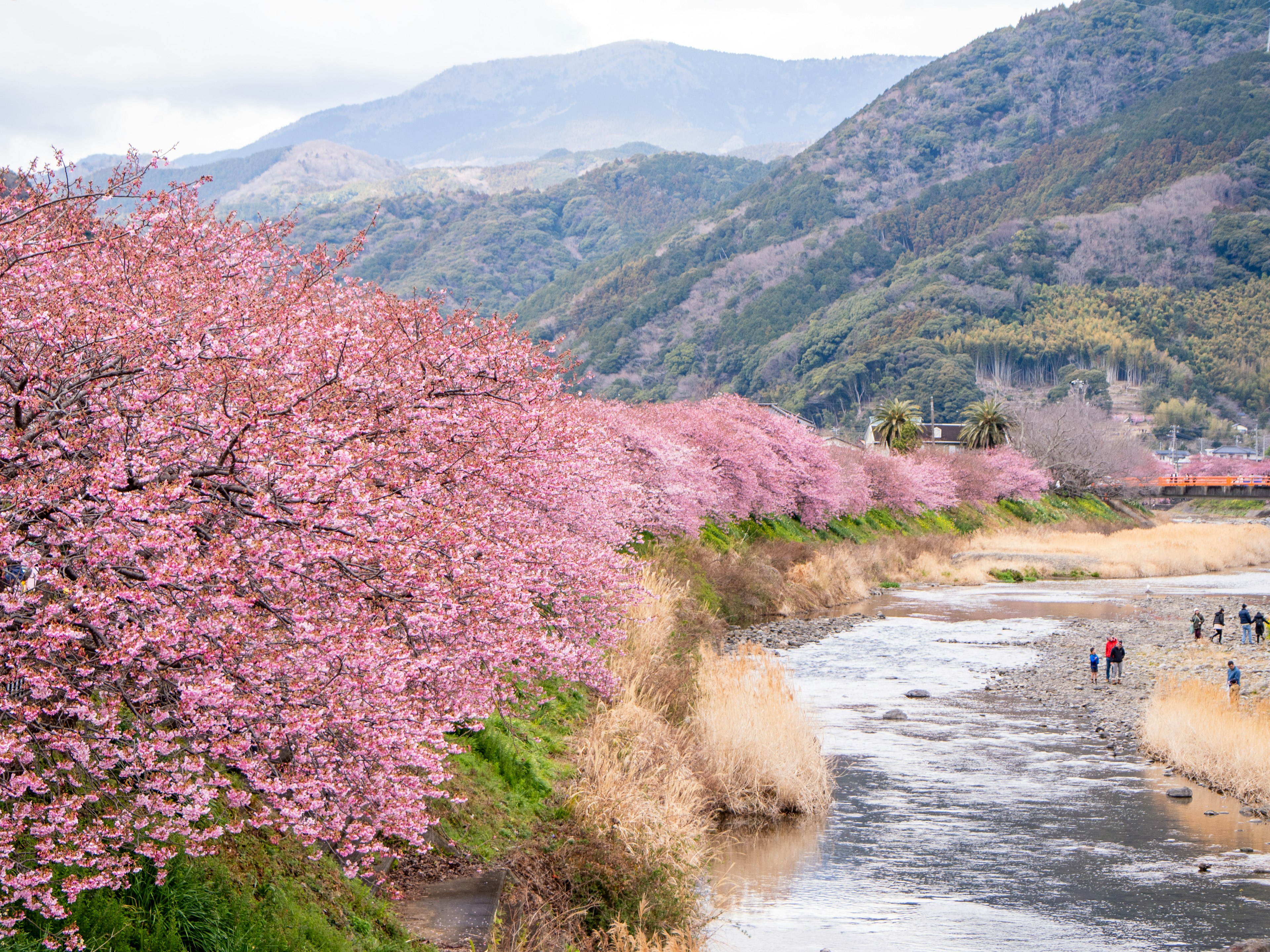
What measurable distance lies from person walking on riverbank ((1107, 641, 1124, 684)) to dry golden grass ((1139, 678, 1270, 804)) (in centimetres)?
558

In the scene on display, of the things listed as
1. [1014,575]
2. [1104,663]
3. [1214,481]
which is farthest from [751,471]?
[1214,481]

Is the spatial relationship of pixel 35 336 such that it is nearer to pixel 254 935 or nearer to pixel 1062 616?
pixel 254 935

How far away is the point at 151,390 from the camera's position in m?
6.80

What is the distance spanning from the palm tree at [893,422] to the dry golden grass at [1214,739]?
64362mm

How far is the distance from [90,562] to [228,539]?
81 cm

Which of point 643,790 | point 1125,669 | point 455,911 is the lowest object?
point 1125,669

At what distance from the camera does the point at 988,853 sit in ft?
54.5

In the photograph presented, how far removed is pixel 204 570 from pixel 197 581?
363mm

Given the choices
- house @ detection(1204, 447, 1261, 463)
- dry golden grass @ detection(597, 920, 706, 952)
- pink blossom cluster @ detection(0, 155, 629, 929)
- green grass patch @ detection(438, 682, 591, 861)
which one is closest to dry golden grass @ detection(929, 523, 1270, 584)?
green grass patch @ detection(438, 682, 591, 861)

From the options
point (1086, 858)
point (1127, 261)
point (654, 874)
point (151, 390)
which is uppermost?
point (1127, 261)

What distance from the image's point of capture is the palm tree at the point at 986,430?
316 feet

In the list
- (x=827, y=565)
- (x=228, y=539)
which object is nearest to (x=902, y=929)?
(x=228, y=539)

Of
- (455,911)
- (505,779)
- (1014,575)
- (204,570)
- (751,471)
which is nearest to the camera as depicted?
(204,570)

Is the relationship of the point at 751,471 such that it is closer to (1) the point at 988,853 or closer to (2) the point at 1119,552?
(2) the point at 1119,552
